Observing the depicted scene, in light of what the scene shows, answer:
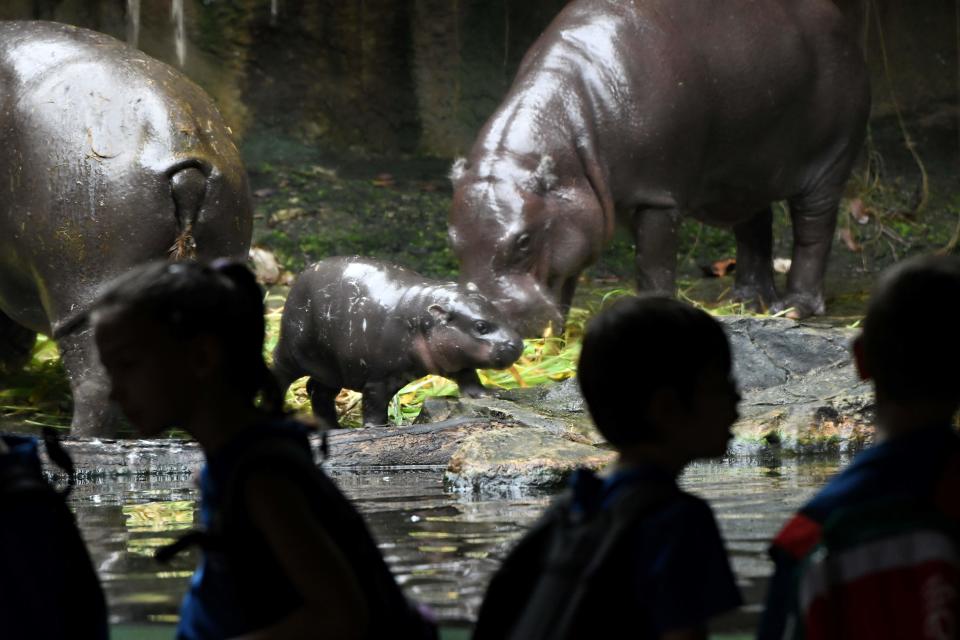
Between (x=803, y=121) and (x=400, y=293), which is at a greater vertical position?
(x=803, y=121)

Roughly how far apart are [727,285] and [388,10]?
A: 13.2 feet

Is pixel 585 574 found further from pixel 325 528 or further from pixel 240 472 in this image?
pixel 240 472

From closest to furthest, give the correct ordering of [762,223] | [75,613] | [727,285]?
[75,613], [762,223], [727,285]

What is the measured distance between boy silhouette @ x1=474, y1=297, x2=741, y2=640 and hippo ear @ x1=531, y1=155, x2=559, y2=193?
6.06 meters

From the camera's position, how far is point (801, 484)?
4.64 m

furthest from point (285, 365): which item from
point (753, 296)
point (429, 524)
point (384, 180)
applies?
point (384, 180)

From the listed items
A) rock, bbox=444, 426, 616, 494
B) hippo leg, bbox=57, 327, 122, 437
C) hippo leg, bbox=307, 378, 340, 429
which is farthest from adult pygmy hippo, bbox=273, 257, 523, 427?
rock, bbox=444, 426, 616, 494

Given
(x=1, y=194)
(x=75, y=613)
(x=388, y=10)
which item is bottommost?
(x=75, y=613)

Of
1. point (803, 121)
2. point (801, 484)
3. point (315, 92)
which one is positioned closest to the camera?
point (801, 484)

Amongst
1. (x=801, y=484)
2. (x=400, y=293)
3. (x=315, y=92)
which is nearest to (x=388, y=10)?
(x=315, y=92)

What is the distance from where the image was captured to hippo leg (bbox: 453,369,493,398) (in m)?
6.54

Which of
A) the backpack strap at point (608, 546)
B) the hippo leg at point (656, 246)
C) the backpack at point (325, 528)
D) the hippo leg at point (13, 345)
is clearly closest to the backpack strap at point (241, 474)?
the backpack at point (325, 528)

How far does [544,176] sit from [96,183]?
9.75 ft

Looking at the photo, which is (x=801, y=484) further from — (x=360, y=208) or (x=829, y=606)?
(x=360, y=208)
